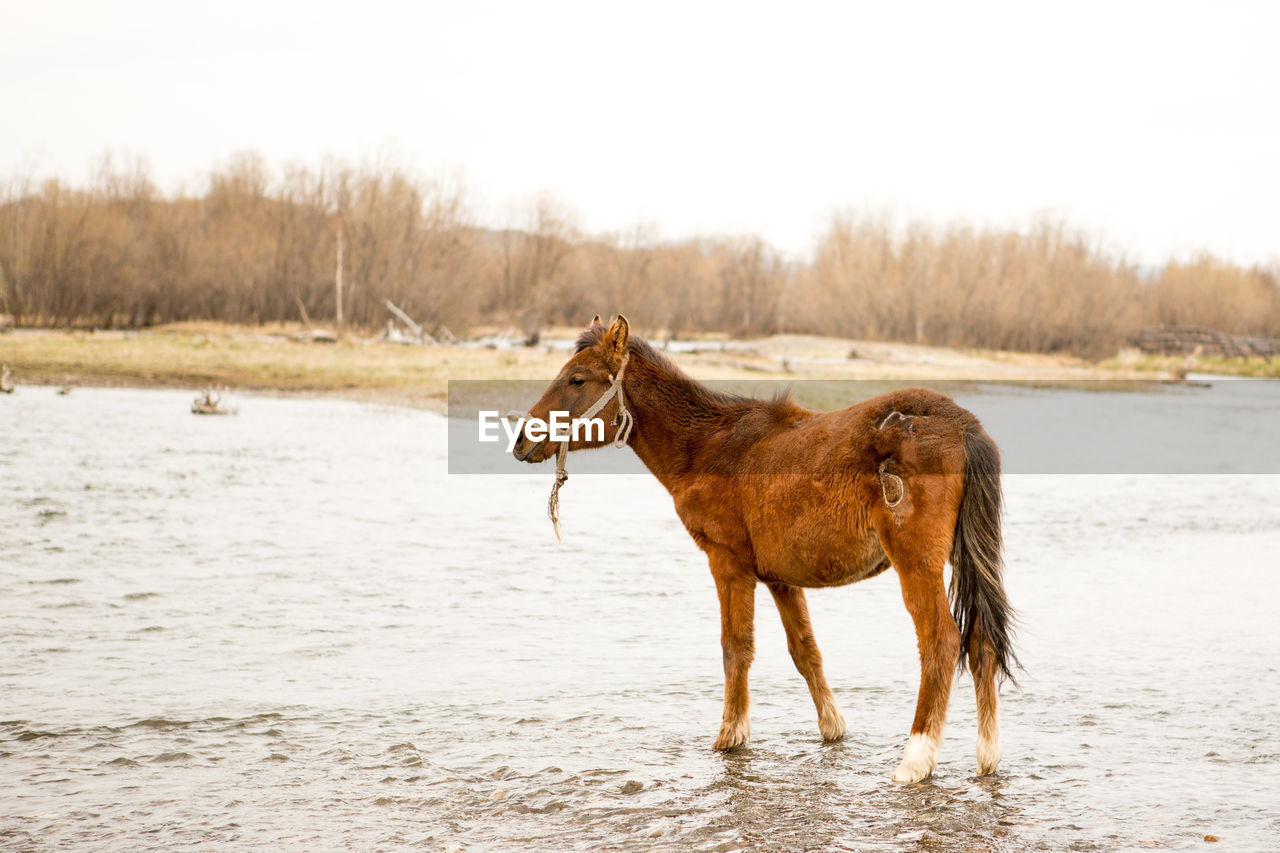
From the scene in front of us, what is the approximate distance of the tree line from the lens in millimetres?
56094

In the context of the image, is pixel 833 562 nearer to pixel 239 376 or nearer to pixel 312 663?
pixel 312 663

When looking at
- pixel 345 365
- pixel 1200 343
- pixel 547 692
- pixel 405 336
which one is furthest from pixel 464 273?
pixel 547 692

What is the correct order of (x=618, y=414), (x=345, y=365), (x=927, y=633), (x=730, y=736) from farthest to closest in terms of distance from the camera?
(x=345, y=365) < (x=618, y=414) < (x=730, y=736) < (x=927, y=633)

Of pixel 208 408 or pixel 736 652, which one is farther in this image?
pixel 208 408

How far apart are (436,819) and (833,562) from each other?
2.21 m

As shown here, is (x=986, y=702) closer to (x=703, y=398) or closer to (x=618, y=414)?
(x=703, y=398)

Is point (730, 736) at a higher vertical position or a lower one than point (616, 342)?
lower

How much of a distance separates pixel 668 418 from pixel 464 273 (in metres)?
51.5

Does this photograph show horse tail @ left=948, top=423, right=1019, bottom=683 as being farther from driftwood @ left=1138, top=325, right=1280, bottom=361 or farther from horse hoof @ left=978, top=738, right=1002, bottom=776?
driftwood @ left=1138, top=325, right=1280, bottom=361

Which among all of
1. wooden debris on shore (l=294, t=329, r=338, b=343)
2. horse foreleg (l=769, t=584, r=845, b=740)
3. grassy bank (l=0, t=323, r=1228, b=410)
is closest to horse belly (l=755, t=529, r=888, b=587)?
horse foreleg (l=769, t=584, r=845, b=740)

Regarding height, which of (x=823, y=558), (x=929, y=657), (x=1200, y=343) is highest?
(x=1200, y=343)

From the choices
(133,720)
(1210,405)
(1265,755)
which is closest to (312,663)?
(133,720)

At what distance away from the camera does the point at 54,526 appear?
1235 cm

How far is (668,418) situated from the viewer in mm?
6227
